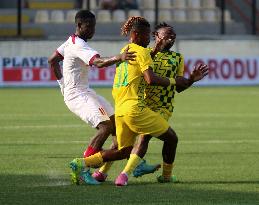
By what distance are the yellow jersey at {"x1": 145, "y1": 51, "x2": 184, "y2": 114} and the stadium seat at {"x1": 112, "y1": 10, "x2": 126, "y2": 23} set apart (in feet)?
95.8

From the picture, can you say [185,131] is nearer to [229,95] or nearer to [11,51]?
[229,95]

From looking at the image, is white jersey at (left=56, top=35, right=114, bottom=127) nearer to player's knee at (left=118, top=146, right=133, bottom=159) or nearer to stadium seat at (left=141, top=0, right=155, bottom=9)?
player's knee at (left=118, top=146, right=133, bottom=159)

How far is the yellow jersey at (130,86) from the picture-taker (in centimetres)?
1116

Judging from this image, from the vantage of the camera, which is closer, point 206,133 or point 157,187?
point 157,187

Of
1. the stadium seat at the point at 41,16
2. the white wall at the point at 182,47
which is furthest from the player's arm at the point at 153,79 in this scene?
the stadium seat at the point at 41,16

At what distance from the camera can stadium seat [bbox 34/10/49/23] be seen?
4050cm

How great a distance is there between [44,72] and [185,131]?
15.6 meters

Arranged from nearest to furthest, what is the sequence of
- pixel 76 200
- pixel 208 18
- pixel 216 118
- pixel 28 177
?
pixel 76 200
pixel 28 177
pixel 216 118
pixel 208 18

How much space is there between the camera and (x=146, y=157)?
47.8 feet

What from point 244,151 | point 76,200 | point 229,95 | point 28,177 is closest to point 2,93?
point 229,95

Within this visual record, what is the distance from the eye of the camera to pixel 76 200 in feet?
33.3

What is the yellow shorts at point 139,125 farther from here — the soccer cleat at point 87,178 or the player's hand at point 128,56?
the player's hand at point 128,56

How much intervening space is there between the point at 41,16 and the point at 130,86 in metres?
30.0

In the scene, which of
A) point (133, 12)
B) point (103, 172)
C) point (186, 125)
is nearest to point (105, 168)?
point (103, 172)
